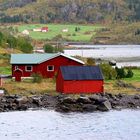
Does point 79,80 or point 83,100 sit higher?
point 79,80

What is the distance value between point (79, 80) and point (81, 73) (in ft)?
3.26

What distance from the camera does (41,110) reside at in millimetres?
53031

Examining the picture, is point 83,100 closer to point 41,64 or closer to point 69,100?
point 69,100

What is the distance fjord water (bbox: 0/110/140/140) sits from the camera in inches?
1726

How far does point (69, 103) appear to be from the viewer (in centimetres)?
5419

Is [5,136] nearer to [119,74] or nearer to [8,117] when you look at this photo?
[8,117]

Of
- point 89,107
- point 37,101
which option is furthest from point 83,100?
point 37,101

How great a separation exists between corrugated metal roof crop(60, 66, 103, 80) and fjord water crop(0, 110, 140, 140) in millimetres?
7522

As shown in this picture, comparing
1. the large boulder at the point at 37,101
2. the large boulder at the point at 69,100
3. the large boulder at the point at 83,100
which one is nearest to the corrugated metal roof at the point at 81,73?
the large boulder at the point at 37,101

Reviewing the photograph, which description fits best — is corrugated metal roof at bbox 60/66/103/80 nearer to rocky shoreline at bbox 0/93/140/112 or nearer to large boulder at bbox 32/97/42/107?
rocky shoreline at bbox 0/93/140/112

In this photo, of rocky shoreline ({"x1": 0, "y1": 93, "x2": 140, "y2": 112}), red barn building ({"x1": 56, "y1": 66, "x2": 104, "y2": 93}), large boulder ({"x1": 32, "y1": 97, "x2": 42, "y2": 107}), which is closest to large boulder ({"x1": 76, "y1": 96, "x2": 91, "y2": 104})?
rocky shoreline ({"x1": 0, "y1": 93, "x2": 140, "y2": 112})

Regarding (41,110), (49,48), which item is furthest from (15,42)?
(41,110)

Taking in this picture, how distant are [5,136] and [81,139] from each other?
549 cm

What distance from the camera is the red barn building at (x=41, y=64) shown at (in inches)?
2785
